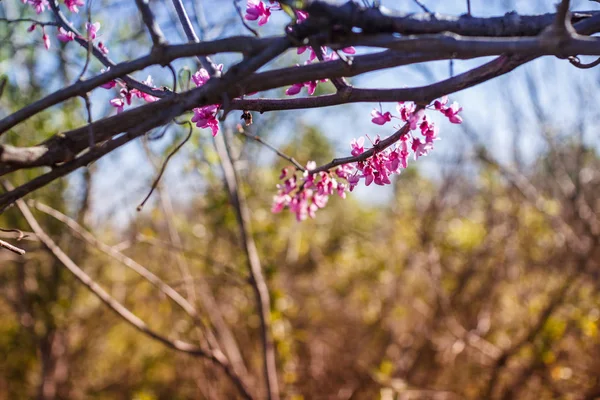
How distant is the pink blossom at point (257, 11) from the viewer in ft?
6.04

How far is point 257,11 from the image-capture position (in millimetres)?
1851

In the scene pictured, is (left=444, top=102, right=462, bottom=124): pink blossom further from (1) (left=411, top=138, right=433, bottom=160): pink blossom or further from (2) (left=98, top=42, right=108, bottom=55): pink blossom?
(2) (left=98, top=42, right=108, bottom=55): pink blossom

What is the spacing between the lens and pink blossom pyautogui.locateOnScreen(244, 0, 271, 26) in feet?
6.04

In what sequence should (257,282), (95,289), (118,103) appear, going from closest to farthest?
1. (118,103)
2. (95,289)
3. (257,282)

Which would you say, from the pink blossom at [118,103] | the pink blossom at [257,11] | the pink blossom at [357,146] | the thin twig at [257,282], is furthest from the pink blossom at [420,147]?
the thin twig at [257,282]

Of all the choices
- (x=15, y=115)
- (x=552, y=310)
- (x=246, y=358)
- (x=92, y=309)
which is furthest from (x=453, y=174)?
(x=15, y=115)

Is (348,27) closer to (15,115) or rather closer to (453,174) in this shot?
(15,115)

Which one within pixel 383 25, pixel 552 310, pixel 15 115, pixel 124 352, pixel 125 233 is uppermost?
pixel 125 233

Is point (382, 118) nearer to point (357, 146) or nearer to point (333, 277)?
point (357, 146)

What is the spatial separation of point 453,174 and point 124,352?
4.44 metres

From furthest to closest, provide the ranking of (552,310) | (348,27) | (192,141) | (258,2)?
1. (552,310)
2. (192,141)
3. (258,2)
4. (348,27)

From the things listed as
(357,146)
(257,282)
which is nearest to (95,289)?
(257,282)

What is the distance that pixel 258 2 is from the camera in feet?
6.06

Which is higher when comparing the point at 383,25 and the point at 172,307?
the point at 172,307
